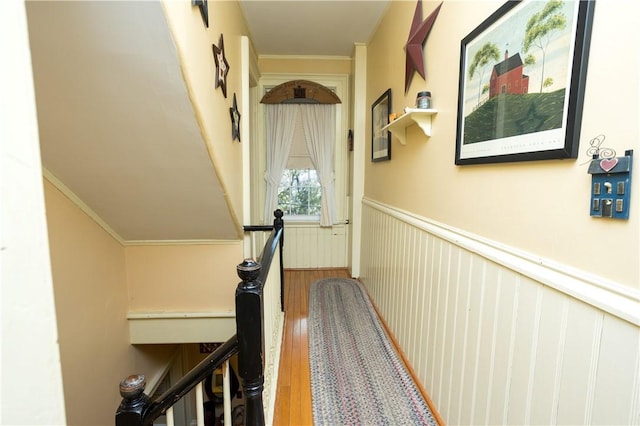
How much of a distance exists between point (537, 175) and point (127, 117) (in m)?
1.66

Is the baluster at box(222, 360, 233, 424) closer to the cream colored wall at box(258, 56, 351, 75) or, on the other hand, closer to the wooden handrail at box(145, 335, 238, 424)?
the wooden handrail at box(145, 335, 238, 424)

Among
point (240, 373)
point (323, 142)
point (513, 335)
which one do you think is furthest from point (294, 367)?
point (323, 142)

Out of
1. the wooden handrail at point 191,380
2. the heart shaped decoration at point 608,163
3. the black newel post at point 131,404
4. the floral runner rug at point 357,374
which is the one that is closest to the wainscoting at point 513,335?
the floral runner rug at point 357,374

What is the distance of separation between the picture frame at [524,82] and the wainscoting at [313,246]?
104 inches

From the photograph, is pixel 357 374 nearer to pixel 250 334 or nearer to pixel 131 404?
pixel 250 334

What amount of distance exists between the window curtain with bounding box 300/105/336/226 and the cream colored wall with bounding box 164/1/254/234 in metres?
1.18

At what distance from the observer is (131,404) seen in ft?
3.18

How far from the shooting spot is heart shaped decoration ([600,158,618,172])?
71 cm

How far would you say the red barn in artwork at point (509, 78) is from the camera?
1014 mm

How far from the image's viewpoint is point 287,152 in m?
3.74

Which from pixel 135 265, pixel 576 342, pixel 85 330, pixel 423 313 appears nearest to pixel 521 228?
pixel 576 342

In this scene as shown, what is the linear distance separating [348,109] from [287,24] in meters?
1.18

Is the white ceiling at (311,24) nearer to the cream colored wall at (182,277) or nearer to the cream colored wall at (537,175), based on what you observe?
the cream colored wall at (537,175)

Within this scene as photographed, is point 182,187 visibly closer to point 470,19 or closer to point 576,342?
point 470,19
